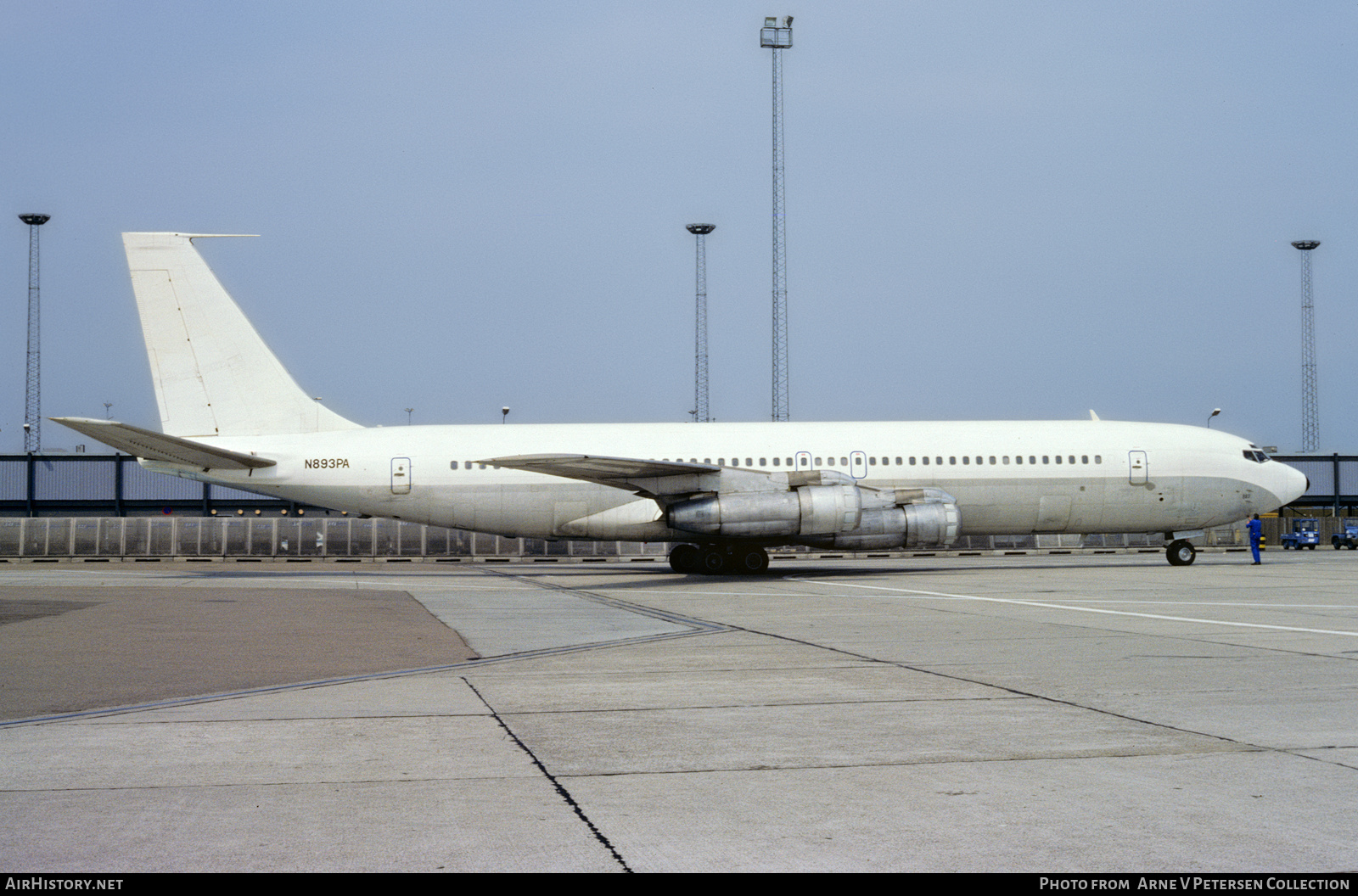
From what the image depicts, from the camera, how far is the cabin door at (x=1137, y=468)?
28.6m

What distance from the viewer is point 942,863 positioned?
470 cm

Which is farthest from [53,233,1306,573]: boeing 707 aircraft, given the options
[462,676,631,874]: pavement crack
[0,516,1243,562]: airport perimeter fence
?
[462,676,631,874]: pavement crack

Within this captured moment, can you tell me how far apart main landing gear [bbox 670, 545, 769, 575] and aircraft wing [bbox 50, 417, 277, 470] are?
34.2 ft

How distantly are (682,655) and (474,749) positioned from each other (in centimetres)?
517

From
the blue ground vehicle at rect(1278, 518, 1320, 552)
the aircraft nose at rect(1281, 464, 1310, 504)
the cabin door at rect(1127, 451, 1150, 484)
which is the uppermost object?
the cabin door at rect(1127, 451, 1150, 484)

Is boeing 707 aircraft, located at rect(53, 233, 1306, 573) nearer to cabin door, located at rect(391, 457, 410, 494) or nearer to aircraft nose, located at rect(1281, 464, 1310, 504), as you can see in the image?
cabin door, located at rect(391, 457, 410, 494)

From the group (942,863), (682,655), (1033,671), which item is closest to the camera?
(942,863)

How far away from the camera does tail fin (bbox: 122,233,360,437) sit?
2630 centimetres

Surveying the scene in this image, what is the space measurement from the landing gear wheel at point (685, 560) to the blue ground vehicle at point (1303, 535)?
3202 centimetres

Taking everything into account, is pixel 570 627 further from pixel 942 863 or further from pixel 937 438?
pixel 937 438

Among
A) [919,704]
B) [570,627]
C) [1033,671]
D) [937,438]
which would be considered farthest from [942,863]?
[937,438]

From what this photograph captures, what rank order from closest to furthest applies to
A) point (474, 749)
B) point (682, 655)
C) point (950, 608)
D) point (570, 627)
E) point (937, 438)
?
point (474, 749) < point (682, 655) < point (570, 627) < point (950, 608) < point (937, 438)

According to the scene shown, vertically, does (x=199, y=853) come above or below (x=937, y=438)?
below

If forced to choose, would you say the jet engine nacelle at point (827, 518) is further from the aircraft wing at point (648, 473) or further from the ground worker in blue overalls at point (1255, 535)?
the ground worker in blue overalls at point (1255, 535)
